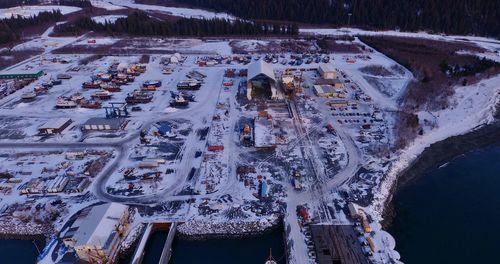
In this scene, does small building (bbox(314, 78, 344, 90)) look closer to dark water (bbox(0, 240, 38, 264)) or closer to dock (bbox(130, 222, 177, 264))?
dock (bbox(130, 222, 177, 264))

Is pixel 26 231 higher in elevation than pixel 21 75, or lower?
lower

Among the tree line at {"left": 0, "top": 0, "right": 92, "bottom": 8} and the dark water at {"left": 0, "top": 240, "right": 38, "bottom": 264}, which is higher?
the tree line at {"left": 0, "top": 0, "right": 92, "bottom": 8}

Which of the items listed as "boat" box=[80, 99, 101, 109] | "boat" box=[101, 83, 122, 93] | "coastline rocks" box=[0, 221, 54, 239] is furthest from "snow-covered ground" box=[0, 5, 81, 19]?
"coastline rocks" box=[0, 221, 54, 239]

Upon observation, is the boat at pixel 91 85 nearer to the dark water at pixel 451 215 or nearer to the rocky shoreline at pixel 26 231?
the rocky shoreline at pixel 26 231

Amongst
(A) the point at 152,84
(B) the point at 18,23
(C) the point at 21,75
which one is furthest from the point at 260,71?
(B) the point at 18,23

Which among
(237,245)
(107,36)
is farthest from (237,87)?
(107,36)

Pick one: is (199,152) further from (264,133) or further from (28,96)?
(28,96)
